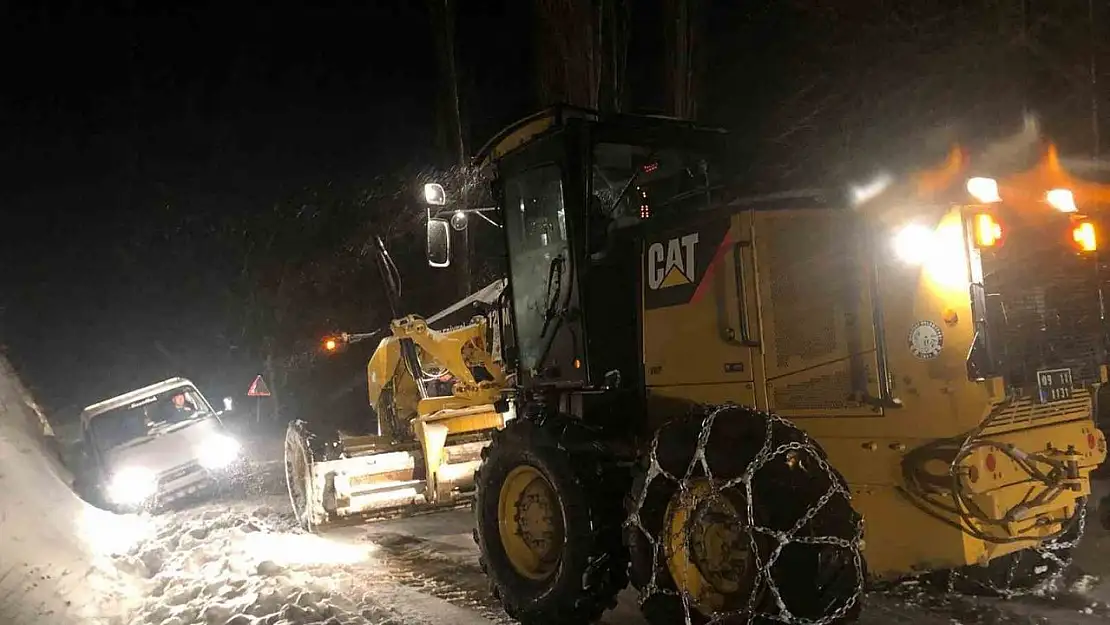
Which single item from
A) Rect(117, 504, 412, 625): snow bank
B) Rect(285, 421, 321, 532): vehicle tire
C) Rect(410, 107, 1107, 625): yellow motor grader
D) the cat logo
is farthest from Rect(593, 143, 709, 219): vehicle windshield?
Rect(285, 421, 321, 532): vehicle tire

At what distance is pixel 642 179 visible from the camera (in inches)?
228

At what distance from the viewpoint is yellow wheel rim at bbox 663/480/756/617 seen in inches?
167

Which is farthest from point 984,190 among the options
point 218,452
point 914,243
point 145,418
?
point 145,418

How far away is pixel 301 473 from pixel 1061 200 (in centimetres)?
736

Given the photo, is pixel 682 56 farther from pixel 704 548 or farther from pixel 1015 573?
pixel 704 548

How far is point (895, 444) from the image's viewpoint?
418 cm

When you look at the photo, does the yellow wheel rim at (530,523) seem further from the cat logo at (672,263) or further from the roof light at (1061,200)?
the roof light at (1061,200)

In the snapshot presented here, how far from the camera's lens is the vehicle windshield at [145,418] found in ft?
38.9

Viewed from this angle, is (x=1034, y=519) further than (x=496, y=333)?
No

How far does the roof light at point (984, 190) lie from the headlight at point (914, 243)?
11.1 inches

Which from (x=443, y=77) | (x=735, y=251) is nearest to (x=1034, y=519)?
(x=735, y=251)

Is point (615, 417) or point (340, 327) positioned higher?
point (340, 327)

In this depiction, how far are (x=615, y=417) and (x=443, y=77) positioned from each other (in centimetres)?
1514

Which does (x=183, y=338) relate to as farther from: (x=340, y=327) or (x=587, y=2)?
(x=587, y=2)
